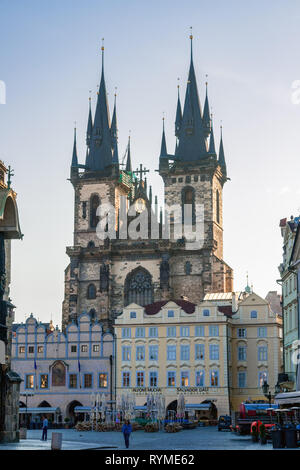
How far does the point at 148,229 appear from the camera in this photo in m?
96.4

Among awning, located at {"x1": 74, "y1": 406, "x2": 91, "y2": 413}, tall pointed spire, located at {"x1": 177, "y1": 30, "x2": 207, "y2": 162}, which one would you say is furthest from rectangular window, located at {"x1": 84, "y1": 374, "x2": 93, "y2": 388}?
tall pointed spire, located at {"x1": 177, "y1": 30, "x2": 207, "y2": 162}

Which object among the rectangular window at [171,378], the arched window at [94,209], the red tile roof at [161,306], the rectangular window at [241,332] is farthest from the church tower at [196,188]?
the rectangular window at [171,378]

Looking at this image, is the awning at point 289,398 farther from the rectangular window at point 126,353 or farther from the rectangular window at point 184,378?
the rectangular window at point 126,353

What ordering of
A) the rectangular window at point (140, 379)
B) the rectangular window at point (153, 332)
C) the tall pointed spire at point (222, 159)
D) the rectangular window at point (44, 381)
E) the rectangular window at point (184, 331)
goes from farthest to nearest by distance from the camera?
1. the tall pointed spire at point (222, 159)
2. the rectangular window at point (44, 381)
3. the rectangular window at point (153, 332)
4. the rectangular window at point (184, 331)
5. the rectangular window at point (140, 379)

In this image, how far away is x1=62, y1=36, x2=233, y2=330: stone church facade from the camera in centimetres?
9081

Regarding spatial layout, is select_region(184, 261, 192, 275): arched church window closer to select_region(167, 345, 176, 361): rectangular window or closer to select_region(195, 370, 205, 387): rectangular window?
select_region(167, 345, 176, 361): rectangular window

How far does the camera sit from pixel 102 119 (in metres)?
104

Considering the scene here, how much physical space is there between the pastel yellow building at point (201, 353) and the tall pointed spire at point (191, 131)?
94.3 ft

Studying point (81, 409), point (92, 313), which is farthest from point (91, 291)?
point (81, 409)

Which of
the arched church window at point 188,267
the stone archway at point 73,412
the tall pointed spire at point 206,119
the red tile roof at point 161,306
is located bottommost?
the stone archway at point 73,412

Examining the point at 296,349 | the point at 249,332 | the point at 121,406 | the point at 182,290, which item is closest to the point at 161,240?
the point at 182,290

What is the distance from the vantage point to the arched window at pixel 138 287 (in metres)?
91.3

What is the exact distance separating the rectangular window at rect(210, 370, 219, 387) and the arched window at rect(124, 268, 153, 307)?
20.2 metres

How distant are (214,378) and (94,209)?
32913 millimetres
